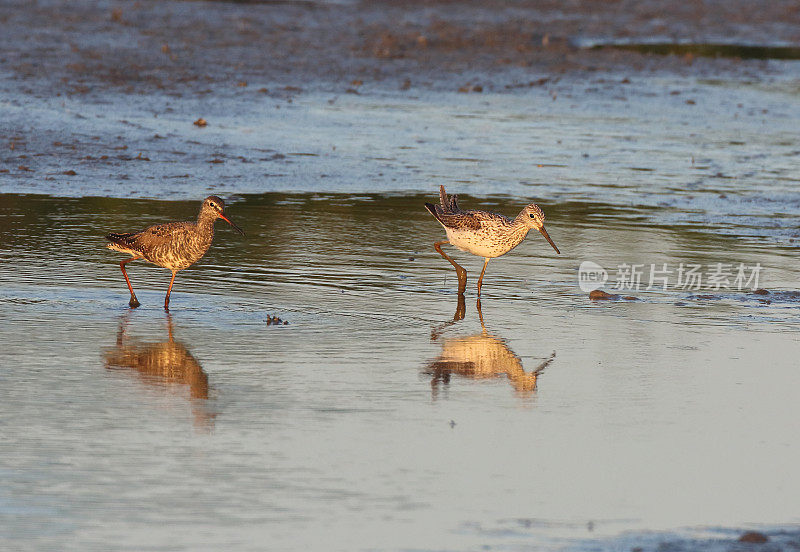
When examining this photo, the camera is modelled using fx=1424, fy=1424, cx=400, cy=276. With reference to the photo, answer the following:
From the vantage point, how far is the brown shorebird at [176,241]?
1003cm

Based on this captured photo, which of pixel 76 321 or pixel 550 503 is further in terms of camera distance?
pixel 76 321

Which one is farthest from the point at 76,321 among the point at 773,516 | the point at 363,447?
the point at 773,516

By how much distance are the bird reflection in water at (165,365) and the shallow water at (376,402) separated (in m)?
0.02

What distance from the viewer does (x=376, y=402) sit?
734cm

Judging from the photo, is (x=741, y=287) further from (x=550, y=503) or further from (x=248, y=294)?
(x=550, y=503)

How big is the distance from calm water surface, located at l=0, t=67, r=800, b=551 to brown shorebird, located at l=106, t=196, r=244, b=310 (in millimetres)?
252

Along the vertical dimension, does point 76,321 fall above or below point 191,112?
below

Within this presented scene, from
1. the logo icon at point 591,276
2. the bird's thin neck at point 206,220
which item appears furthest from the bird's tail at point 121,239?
the logo icon at point 591,276

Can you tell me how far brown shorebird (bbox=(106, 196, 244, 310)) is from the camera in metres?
10.0

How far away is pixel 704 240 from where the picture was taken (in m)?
12.7

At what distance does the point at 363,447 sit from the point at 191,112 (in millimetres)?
13230

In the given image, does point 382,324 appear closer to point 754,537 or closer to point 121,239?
point 121,239

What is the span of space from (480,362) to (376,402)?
3.96ft

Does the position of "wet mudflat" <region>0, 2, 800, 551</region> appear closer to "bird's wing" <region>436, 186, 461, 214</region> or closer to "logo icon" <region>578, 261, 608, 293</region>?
"logo icon" <region>578, 261, 608, 293</region>
